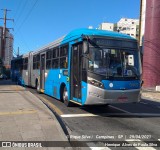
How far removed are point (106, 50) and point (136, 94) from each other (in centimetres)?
201

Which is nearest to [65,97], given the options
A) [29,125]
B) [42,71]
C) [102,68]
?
[102,68]

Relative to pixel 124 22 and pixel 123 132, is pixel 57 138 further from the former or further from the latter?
pixel 124 22

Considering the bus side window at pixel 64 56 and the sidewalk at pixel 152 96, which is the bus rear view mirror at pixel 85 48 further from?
the sidewalk at pixel 152 96

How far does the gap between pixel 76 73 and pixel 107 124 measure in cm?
326

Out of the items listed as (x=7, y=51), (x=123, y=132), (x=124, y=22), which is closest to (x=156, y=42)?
(x=123, y=132)

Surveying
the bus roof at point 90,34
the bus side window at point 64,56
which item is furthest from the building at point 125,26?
the bus roof at point 90,34

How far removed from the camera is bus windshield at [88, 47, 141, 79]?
39.4 ft

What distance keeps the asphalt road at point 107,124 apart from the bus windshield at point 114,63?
1.60m

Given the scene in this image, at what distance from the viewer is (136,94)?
498 inches

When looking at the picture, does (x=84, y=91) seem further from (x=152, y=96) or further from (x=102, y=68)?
(x=152, y=96)

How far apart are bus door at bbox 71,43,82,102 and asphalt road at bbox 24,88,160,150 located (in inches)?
27.9

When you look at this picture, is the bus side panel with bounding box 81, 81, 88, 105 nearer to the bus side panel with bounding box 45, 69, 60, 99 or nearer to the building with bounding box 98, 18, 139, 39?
the bus side panel with bounding box 45, 69, 60, 99

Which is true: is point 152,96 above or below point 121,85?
below

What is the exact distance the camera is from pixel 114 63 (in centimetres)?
1220
